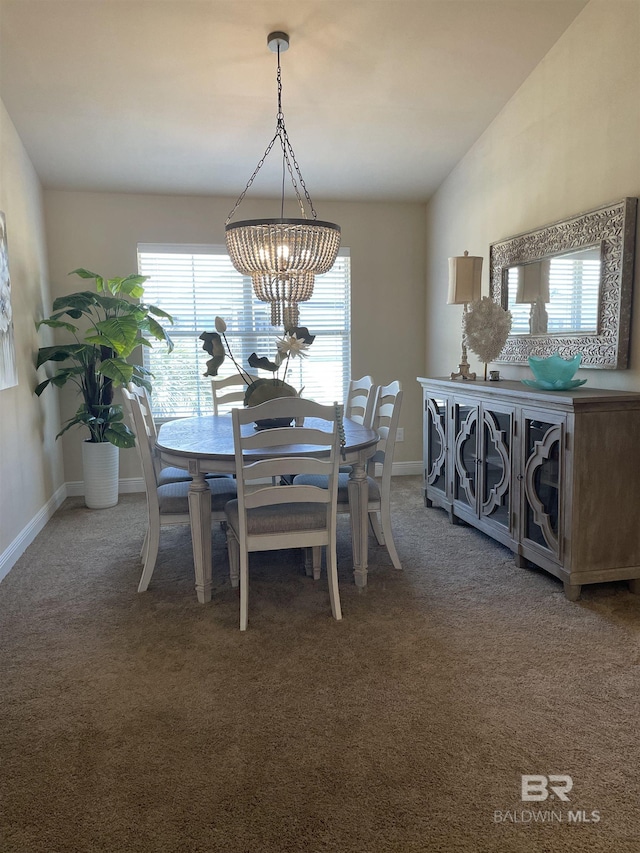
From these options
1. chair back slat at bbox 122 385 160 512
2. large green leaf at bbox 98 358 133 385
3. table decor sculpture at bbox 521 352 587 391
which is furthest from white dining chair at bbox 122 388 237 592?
table decor sculpture at bbox 521 352 587 391

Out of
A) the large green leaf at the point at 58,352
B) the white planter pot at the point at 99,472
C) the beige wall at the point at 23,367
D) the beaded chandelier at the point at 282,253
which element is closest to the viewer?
the beaded chandelier at the point at 282,253

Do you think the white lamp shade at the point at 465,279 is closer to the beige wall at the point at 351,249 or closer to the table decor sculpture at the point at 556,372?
the table decor sculpture at the point at 556,372

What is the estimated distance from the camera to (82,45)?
126 inches

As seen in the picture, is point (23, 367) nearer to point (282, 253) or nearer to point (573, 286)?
point (282, 253)

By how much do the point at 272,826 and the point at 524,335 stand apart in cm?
313

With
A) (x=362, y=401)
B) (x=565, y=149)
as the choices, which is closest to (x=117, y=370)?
(x=362, y=401)

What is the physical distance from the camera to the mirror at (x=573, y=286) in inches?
117

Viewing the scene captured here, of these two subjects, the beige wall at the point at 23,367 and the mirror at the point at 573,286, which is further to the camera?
the beige wall at the point at 23,367

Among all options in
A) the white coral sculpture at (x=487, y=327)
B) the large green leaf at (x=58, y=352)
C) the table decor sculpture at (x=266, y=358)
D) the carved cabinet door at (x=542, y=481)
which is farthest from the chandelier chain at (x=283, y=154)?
the carved cabinet door at (x=542, y=481)

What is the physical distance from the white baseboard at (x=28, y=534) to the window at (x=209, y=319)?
106 centimetres

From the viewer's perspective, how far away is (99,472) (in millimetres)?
4477

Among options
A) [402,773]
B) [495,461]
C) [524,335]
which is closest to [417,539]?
[495,461]

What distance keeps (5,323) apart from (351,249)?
2881 mm

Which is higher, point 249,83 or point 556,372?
point 249,83
